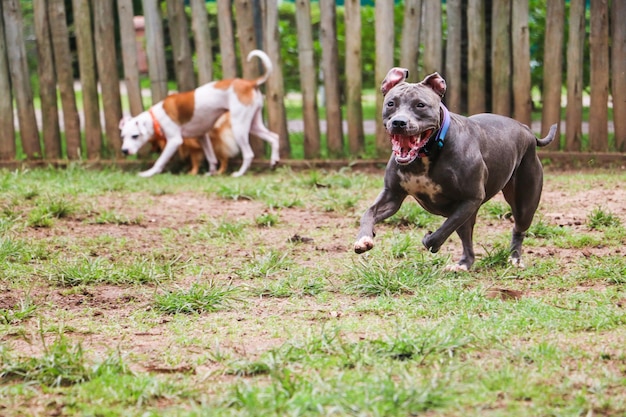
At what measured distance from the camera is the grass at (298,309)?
336 centimetres

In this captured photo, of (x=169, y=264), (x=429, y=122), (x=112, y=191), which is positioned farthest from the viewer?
(x=112, y=191)

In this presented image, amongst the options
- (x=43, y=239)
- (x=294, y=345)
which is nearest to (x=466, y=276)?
(x=294, y=345)

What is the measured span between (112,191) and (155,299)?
142 inches

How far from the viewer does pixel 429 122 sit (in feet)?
15.7

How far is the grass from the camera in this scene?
132 inches

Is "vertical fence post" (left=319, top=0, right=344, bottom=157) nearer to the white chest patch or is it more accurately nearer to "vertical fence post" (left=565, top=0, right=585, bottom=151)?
"vertical fence post" (left=565, top=0, right=585, bottom=151)

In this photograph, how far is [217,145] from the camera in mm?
9758

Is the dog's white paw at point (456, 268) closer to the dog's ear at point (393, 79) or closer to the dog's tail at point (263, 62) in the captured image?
the dog's ear at point (393, 79)

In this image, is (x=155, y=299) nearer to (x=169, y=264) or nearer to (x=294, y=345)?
(x=169, y=264)

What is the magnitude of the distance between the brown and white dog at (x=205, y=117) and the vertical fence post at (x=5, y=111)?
118cm

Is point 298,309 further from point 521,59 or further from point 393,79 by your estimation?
point 521,59

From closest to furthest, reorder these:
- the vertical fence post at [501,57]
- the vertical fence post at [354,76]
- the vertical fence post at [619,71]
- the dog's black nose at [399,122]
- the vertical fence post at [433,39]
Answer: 1. the dog's black nose at [399,122]
2. the vertical fence post at [619,71]
3. the vertical fence post at [501,57]
4. the vertical fence post at [433,39]
5. the vertical fence post at [354,76]

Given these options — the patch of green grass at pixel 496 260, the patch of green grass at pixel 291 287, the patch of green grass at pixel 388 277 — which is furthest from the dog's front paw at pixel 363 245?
the patch of green grass at pixel 496 260

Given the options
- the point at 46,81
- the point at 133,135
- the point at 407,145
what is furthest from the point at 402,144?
the point at 46,81
